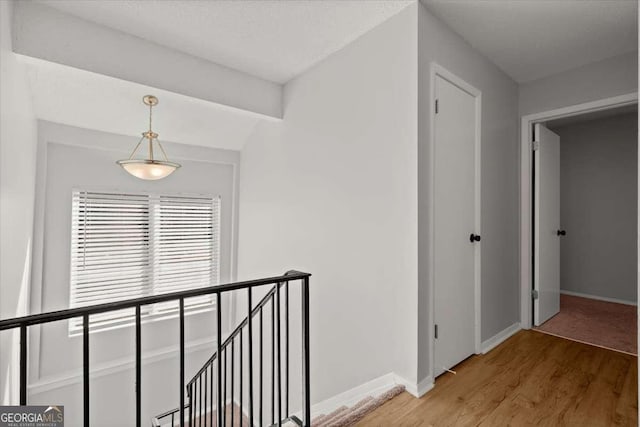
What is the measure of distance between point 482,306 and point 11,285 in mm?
3290

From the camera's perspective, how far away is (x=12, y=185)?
2.13 metres

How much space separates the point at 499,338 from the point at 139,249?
12.3ft

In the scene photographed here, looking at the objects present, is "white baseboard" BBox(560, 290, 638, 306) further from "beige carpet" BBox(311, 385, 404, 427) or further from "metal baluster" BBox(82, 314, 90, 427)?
"metal baluster" BBox(82, 314, 90, 427)

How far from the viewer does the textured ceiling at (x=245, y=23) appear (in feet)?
7.37

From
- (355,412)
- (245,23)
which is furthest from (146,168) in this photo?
(355,412)

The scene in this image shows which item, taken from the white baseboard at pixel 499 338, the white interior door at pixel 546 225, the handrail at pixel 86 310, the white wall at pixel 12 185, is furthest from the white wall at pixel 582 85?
the white wall at pixel 12 185

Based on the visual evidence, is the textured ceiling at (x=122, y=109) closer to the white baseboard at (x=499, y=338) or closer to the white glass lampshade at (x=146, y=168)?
the white glass lampshade at (x=146, y=168)

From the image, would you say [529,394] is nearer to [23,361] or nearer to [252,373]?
[252,373]

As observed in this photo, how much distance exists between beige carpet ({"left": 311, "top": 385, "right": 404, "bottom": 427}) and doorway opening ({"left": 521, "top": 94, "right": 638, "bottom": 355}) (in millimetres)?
1847

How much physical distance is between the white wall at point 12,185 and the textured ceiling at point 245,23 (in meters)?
0.62

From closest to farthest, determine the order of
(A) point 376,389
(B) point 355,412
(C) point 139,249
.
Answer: (B) point 355,412, (A) point 376,389, (C) point 139,249

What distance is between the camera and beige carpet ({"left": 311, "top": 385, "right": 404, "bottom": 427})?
72.1 inches

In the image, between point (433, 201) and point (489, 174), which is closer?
point (433, 201)

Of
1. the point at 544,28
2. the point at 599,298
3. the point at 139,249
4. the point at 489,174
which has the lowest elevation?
the point at 599,298
